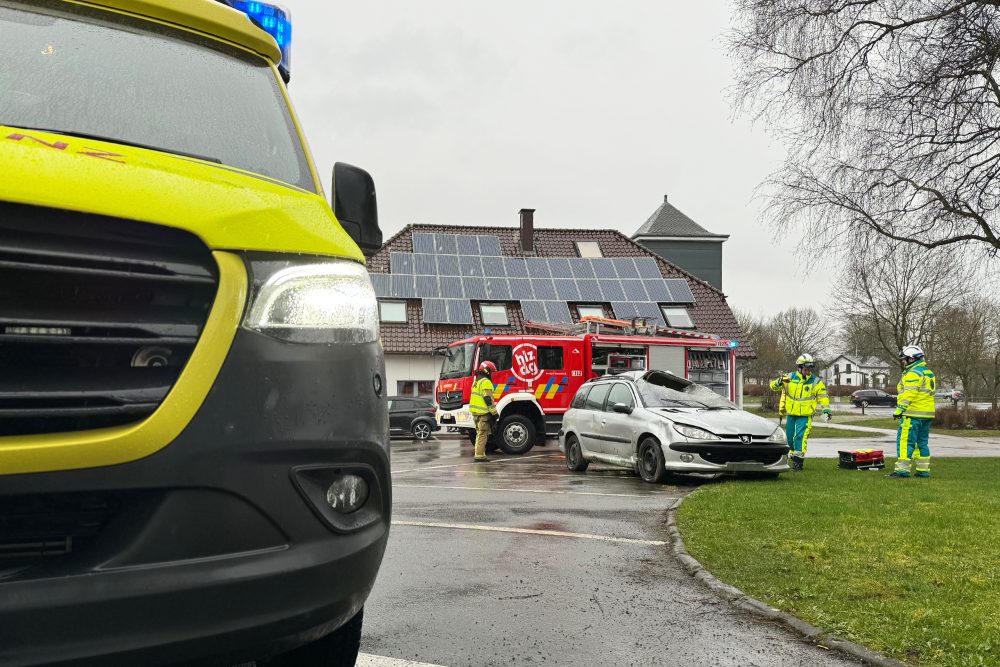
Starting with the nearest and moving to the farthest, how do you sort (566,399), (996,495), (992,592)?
(992,592)
(996,495)
(566,399)

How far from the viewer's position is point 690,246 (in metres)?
55.7

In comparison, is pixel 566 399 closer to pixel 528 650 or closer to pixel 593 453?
pixel 593 453

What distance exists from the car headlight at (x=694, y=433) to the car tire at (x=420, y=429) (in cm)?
1659

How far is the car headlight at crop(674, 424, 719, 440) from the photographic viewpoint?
1160 centimetres

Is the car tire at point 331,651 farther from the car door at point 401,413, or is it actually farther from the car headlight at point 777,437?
the car door at point 401,413

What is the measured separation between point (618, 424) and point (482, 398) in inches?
196

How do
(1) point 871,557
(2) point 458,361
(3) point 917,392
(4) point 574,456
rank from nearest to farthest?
(1) point 871,557 → (3) point 917,392 → (4) point 574,456 → (2) point 458,361

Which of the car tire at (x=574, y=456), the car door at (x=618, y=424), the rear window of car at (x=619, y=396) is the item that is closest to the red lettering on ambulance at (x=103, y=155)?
the car door at (x=618, y=424)

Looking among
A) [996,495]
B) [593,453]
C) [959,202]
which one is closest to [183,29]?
[996,495]

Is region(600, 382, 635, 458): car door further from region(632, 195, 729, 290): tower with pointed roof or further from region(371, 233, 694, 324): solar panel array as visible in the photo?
region(632, 195, 729, 290): tower with pointed roof

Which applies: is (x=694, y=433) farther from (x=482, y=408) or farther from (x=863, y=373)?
(x=863, y=373)

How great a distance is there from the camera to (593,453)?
13.7 m

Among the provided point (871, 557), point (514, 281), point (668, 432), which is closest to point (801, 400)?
point (668, 432)

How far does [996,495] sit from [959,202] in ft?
21.7
